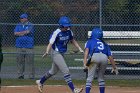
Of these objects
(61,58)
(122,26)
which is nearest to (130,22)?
(122,26)

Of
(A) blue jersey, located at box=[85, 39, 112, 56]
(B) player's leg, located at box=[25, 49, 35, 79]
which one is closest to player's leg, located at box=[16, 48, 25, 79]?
(B) player's leg, located at box=[25, 49, 35, 79]

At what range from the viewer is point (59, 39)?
535 inches

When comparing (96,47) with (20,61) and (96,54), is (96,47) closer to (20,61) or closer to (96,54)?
(96,54)

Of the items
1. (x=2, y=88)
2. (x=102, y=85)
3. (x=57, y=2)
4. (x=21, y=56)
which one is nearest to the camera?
(x=102, y=85)

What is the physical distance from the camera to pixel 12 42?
18.1 m

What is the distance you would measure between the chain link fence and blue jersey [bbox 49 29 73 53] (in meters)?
3.44

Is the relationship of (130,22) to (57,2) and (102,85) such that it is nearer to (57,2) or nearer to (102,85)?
(57,2)

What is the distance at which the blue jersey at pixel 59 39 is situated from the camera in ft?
44.4

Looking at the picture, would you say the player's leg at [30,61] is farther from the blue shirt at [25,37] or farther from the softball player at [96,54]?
the softball player at [96,54]

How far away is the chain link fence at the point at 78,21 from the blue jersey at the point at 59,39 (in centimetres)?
344

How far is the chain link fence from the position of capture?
57.3 feet

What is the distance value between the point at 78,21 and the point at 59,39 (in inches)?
173

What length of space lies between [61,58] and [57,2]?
15.2 ft

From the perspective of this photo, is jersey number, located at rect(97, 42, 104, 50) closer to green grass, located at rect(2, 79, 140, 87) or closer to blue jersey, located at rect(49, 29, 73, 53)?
blue jersey, located at rect(49, 29, 73, 53)
